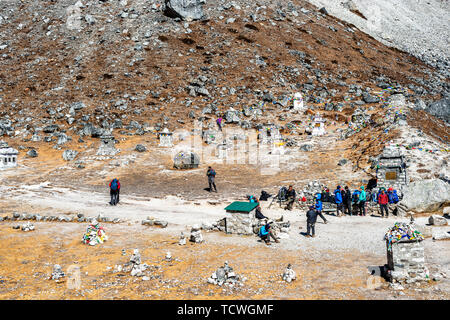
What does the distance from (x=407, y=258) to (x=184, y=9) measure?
58.3m

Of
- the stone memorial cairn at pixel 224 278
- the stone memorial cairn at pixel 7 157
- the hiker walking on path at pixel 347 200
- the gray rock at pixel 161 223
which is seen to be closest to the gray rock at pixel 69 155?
the stone memorial cairn at pixel 7 157

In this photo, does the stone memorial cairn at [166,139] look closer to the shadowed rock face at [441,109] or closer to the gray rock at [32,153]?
the gray rock at [32,153]

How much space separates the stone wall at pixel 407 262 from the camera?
9.80 meters

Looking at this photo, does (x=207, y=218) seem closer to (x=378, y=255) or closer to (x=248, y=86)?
(x=378, y=255)

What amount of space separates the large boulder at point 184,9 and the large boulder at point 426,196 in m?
50.6

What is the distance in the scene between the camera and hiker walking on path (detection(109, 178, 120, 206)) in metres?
19.7

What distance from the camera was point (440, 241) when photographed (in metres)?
13.4

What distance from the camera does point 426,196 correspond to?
1847 centimetres

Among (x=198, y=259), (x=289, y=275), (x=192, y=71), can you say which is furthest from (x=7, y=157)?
(x=289, y=275)

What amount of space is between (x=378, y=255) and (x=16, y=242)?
45.7 ft

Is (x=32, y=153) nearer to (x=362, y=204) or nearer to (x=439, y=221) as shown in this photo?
(x=362, y=204)

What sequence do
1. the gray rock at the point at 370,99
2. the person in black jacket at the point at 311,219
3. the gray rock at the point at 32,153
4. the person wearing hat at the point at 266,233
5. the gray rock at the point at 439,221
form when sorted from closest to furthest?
the person wearing hat at the point at 266,233, the person in black jacket at the point at 311,219, the gray rock at the point at 439,221, the gray rock at the point at 32,153, the gray rock at the point at 370,99

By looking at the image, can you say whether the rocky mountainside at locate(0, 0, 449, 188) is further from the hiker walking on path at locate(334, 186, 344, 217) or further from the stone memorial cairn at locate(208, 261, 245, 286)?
the stone memorial cairn at locate(208, 261, 245, 286)
